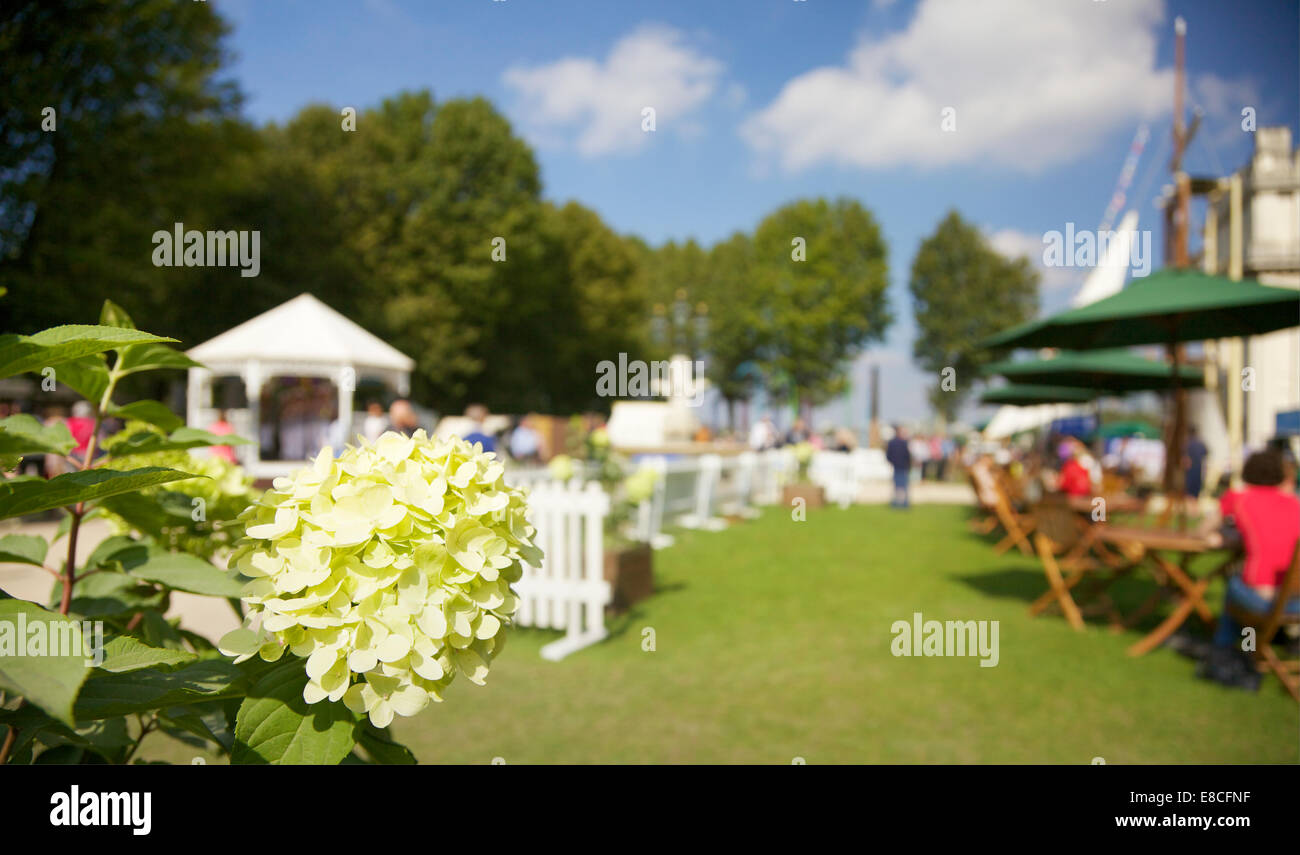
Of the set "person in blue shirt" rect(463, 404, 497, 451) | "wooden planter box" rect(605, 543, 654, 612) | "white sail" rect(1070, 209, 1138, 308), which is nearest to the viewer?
"wooden planter box" rect(605, 543, 654, 612)

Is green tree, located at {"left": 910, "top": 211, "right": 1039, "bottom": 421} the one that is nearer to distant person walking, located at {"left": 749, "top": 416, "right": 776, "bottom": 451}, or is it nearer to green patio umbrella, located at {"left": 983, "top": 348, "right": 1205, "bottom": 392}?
distant person walking, located at {"left": 749, "top": 416, "right": 776, "bottom": 451}

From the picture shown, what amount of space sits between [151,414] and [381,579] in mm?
945

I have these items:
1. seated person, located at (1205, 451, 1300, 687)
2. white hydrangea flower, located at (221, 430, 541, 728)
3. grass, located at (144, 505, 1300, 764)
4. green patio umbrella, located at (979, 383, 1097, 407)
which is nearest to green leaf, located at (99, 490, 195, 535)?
white hydrangea flower, located at (221, 430, 541, 728)

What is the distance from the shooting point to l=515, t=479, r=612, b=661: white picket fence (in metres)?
6.36

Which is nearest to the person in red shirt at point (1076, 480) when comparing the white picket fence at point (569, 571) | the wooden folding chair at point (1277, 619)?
the wooden folding chair at point (1277, 619)

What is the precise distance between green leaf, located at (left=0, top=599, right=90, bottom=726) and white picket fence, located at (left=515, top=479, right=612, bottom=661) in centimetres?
555

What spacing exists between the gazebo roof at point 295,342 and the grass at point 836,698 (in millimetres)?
8503

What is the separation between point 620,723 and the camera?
4.49m

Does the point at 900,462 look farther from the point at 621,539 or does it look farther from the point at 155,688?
the point at 155,688

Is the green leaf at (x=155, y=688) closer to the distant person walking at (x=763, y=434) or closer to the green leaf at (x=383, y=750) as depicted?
the green leaf at (x=383, y=750)

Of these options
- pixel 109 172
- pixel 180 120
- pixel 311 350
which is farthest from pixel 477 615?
pixel 180 120

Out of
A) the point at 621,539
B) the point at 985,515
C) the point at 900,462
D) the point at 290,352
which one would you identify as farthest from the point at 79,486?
the point at 900,462

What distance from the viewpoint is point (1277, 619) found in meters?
4.74
